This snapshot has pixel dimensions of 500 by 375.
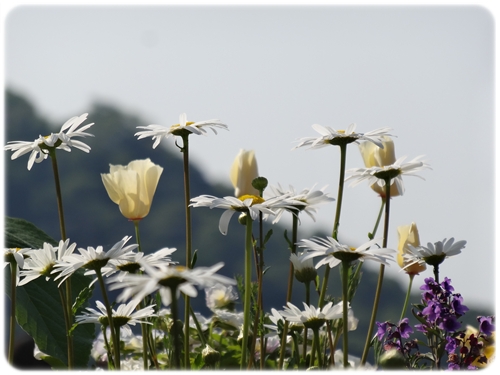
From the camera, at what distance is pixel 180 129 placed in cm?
69

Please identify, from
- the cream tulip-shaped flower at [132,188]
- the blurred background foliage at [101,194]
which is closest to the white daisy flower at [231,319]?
the cream tulip-shaped flower at [132,188]

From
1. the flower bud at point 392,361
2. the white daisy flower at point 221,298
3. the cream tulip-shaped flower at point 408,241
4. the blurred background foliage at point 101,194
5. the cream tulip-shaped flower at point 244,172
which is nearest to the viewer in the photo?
the flower bud at point 392,361

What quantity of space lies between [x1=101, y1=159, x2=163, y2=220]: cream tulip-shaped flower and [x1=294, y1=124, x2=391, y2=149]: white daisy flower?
177mm

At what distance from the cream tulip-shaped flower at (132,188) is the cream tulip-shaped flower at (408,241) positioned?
288 millimetres

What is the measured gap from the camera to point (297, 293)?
89 cm

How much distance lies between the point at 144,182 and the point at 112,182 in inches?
1.5

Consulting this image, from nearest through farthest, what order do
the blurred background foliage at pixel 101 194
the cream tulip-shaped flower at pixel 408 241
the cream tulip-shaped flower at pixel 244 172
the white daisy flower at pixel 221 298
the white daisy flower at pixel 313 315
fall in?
the white daisy flower at pixel 313 315 → the cream tulip-shaped flower at pixel 408 241 → the cream tulip-shaped flower at pixel 244 172 → the white daisy flower at pixel 221 298 → the blurred background foliage at pixel 101 194

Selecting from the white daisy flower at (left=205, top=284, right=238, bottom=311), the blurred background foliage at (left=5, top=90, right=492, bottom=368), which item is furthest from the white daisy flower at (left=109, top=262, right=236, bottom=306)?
the blurred background foliage at (left=5, top=90, right=492, bottom=368)

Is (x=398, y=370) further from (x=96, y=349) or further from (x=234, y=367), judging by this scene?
(x=96, y=349)

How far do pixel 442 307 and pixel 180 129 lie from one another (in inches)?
13.0

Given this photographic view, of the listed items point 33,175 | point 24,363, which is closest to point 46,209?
point 33,175

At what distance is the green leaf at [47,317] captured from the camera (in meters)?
0.74

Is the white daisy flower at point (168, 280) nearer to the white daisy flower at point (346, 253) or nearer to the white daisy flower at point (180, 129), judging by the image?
the white daisy flower at point (346, 253)

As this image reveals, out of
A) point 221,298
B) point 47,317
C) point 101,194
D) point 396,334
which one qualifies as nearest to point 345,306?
point 396,334
